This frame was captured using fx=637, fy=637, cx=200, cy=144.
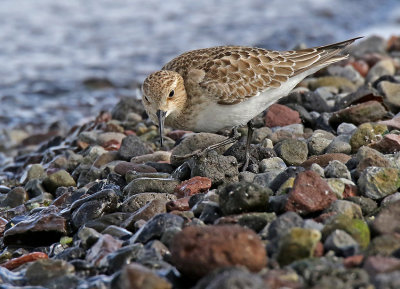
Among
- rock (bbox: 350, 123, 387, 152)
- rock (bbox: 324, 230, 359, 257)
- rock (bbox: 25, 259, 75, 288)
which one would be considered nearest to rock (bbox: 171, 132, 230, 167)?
rock (bbox: 350, 123, 387, 152)

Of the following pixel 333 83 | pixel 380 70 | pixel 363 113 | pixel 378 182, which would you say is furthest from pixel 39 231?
pixel 380 70

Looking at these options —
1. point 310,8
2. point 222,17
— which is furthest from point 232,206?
point 310,8

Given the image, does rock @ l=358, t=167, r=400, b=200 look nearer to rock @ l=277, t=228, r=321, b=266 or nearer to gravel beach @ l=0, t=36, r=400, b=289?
gravel beach @ l=0, t=36, r=400, b=289

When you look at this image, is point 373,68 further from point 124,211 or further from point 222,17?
point 222,17

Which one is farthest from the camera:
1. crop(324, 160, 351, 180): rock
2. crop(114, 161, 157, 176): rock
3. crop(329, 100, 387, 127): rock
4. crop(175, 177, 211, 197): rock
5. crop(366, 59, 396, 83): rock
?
crop(366, 59, 396, 83): rock

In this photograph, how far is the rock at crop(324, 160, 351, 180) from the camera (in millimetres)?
5578

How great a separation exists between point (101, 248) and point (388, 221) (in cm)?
215

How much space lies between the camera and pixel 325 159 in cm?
622

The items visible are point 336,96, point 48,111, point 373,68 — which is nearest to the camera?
point 336,96

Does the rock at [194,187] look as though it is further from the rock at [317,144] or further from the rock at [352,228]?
the rock at [352,228]

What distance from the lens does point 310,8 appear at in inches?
753

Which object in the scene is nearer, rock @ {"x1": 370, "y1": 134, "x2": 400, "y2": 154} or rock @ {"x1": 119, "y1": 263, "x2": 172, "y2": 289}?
rock @ {"x1": 119, "y1": 263, "x2": 172, "y2": 289}

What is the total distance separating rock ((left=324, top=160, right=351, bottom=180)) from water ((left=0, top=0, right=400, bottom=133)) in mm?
7172

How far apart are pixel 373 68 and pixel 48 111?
20.6 feet
